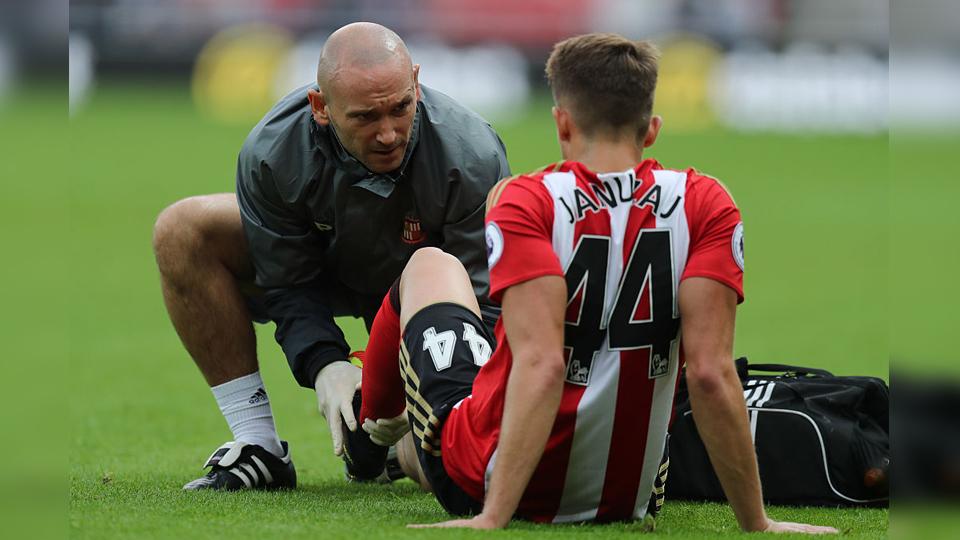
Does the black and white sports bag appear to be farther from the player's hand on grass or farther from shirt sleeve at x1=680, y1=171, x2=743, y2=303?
shirt sleeve at x1=680, y1=171, x2=743, y2=303

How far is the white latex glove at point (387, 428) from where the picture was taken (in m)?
4.09

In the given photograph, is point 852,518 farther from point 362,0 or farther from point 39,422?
point 362,0

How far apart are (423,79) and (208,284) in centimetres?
1780

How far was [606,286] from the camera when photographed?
3.24 metres

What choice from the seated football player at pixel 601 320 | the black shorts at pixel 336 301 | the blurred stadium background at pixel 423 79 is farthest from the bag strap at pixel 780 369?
the black shorts at pixel 336 301

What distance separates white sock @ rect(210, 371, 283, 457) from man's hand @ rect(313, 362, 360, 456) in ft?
1.03

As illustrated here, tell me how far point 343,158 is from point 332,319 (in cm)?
63

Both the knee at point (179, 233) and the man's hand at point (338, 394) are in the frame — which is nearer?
the man's hand at point (338, 394)

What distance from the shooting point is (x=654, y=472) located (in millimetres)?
3510

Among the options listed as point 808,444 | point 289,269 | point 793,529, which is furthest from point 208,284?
point 793,529

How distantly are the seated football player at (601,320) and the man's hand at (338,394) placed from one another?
785 mm

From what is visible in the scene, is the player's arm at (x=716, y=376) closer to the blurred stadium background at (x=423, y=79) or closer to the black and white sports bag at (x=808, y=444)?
the blurred stadium background at (x=423, y=79)

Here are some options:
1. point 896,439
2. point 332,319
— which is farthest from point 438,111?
point 896,439

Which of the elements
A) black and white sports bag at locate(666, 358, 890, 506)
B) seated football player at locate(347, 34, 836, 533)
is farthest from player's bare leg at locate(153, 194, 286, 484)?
seated football player at locate(347, 34, 836, 533)
